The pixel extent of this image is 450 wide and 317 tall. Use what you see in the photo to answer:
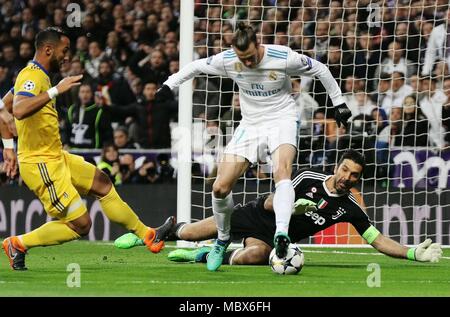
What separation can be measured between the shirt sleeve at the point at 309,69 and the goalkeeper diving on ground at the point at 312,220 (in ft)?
1.76

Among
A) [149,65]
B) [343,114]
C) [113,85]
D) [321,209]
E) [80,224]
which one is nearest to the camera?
[80,224]

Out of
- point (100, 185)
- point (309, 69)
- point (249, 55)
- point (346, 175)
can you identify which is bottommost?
point (100, 185)

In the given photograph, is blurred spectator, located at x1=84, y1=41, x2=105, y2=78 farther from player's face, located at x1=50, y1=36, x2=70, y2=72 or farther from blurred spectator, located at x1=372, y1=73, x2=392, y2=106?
player's face, located at x1=50, y1=36, x2=70, y2=72

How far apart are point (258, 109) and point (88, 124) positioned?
7.08 meters

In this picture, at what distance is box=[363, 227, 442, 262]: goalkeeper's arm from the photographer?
9.84 metres

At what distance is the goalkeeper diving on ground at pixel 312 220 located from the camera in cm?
985

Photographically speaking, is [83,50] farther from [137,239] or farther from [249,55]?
[249,55]

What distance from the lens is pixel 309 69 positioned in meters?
9.70

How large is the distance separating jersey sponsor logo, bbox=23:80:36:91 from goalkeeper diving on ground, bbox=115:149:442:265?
178cm

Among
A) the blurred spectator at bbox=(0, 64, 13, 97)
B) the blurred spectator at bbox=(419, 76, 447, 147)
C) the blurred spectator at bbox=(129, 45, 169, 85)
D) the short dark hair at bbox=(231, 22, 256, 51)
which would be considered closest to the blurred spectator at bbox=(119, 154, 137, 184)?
the blurred spectator at bbox=(129, 45, 169, 85)

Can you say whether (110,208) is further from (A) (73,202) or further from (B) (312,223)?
(B) (312,223)

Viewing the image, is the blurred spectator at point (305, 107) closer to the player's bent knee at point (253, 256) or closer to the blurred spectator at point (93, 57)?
the player's bent knee at point (253, 256)

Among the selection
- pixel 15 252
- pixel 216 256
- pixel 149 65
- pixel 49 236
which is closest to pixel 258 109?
pixel 216 256
